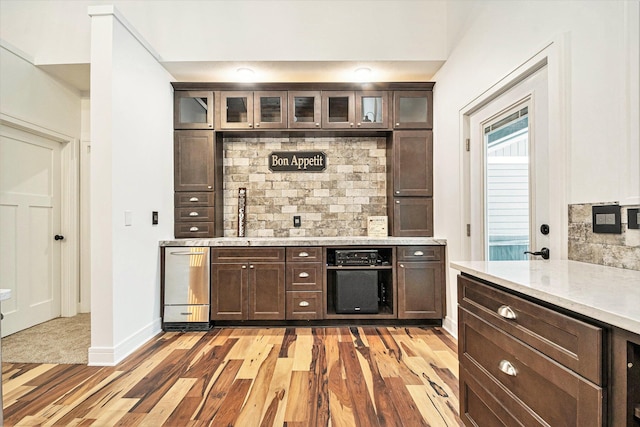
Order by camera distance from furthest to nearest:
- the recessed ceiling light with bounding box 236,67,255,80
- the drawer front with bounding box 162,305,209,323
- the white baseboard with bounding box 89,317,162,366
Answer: the recessed ceiling light with bounding box 236,67,255,80 → the drawer front with bounding box 162,305,209,323 → the white baseboard with bounding box 89,317,162,366

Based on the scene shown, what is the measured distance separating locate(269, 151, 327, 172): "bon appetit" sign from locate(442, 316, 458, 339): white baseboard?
2.20 m

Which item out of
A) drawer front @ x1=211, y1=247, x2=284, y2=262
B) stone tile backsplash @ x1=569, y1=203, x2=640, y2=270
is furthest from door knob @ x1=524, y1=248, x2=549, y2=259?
drawer front @ x1=211, y1=247, x2=284, y2=262

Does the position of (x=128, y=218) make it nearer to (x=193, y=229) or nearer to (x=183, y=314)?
(x=193, y=229)

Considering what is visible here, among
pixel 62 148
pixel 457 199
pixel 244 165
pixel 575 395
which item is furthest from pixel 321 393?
pixel 62 148

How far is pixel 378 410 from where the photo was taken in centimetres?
188

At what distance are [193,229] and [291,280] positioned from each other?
4.17 ft

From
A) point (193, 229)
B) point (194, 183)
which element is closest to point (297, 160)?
point (194, 183)

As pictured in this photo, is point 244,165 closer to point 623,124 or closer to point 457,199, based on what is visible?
point 457,199

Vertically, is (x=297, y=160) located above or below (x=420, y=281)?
above

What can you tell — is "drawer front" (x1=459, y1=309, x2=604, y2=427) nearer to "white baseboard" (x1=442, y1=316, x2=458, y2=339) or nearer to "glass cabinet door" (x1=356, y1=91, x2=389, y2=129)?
"white baseboard" (x1=442, y1=316, x2=458, y2=339)

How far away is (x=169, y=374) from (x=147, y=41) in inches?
123

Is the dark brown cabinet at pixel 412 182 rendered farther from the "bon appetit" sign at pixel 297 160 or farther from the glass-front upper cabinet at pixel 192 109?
the glass-front upper cabinet at pixel 192 109

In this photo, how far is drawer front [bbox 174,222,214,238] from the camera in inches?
141

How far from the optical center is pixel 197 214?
11.8ft
